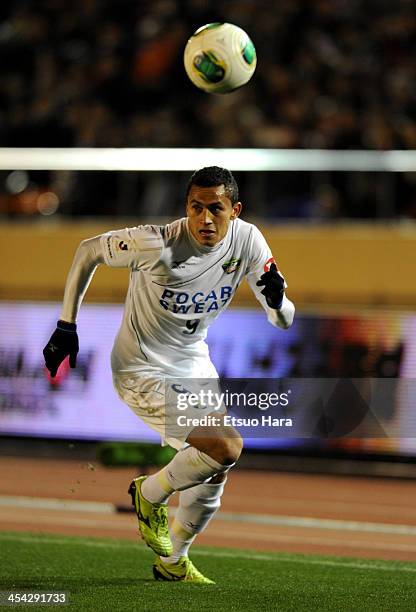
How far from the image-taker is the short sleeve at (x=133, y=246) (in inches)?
251

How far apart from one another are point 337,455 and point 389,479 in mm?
586

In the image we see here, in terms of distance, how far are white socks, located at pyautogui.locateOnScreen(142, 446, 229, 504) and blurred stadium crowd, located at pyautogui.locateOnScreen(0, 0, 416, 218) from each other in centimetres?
586

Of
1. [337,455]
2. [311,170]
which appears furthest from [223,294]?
[337,455]

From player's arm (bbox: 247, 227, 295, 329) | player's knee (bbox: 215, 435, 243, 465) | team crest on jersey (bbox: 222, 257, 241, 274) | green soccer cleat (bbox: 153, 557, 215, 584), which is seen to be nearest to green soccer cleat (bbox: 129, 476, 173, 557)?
green soccer cleat (bbox: 153, 557, 215, 584)

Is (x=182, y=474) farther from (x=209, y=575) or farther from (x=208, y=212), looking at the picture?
(x=208, y=212)

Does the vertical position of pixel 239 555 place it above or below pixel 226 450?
below

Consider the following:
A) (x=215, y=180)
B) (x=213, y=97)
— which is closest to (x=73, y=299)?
(x=215, y=180)

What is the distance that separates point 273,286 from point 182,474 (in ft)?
3.62

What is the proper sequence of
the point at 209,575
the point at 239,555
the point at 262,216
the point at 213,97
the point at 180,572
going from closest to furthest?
the point at 180,572
the point at 209,575
the point at 239,555
the point at 262,216
the point at 213,97

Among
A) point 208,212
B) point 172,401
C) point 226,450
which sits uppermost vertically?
point 208,212

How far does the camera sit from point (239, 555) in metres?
8.78

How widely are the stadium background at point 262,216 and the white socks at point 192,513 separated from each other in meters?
4.35

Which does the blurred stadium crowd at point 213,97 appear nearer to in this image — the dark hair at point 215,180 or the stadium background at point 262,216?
the stadium background at point 262,216

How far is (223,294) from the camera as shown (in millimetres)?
6602
